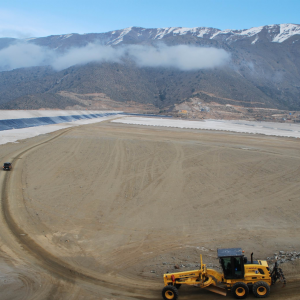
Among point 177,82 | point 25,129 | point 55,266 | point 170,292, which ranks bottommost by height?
point 55,266

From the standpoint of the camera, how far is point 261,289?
22.6 ft

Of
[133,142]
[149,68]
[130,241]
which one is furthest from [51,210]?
[149,68]

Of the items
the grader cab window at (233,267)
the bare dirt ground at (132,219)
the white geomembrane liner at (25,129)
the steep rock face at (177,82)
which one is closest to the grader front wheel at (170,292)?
the bare dirt ground at (132,219)

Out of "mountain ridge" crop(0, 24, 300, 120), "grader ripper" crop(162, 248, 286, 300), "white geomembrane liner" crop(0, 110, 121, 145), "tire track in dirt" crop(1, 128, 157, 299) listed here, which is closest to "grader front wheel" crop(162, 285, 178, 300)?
"grader ripper" crop(162, 248, 286, 300)

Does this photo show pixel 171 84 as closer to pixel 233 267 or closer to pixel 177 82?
pixel 177 82

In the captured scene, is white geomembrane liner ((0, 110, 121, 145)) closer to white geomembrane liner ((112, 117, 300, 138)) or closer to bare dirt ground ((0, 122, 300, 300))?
bare dirt ground ((0, 122, 300, 300))

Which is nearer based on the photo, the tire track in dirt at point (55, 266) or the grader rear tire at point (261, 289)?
the grader rear tire at point (261, 289)

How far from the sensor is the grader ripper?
683 centimetres

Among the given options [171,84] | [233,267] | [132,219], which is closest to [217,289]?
[233,267]

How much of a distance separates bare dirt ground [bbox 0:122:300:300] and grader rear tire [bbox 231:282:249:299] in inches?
22.5

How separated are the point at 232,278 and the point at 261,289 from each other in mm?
751

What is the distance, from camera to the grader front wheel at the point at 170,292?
6.77 metres

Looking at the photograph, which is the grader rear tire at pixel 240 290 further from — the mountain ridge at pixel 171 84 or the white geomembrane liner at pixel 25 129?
the mountain ridge at pixel 171 84

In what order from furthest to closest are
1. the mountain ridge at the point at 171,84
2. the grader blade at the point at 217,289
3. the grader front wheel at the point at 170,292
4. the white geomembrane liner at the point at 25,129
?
the mountain ridge at the point at 171,84 → the white geomembrane liner at the point at 25,129 → the grader blade at the point at 217,289 → the grader front wheel at the point at 170,292
